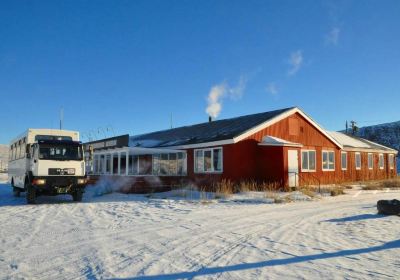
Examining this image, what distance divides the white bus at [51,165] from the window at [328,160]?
1654 centimetres

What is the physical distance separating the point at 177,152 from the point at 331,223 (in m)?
15.4

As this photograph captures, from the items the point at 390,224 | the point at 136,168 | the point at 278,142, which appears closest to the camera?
the point at 390,224

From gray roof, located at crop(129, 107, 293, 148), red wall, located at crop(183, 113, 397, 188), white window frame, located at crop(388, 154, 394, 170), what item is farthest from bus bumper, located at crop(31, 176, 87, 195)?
white window frame, located at crop(388, 154, 394, 170)

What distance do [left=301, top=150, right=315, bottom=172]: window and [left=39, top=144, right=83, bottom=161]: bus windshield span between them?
13742 mm

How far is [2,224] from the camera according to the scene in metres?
10.3

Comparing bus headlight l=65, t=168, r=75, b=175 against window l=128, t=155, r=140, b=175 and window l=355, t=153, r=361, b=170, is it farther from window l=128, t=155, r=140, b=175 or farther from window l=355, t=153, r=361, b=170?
window l=355, t=153, r=361, b=170

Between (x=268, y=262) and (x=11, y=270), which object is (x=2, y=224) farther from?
(x=268, y=262)

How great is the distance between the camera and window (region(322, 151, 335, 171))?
84.4 ft

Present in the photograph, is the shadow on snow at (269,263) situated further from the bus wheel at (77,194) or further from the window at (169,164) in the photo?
the window at (169,164)

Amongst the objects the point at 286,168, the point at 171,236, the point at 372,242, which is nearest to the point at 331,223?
the point at 372,242

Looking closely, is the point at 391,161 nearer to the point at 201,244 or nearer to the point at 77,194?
the point at 77,194

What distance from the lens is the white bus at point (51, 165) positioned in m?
15.6

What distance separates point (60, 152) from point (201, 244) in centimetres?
1087

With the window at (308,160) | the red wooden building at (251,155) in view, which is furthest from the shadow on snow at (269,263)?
the window at (308,160)
